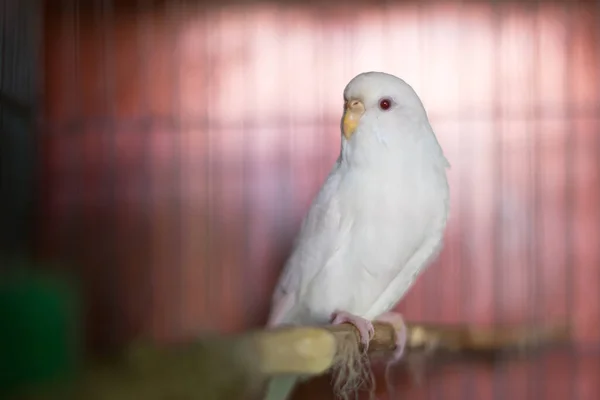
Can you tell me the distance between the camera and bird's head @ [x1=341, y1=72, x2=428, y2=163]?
768mm

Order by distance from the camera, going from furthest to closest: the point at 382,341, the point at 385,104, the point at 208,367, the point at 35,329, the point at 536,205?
the point at 536,205 < the point at 382,341 < the point at 385,104 < the point at 35,329 < the point at 208,367

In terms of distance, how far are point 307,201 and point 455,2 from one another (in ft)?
1.26

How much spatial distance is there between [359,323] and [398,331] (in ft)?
0.56

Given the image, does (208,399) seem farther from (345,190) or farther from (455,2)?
(455,2)

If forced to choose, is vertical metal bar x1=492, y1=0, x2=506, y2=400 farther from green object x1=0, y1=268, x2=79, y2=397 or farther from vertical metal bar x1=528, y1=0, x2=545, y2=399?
green object x1=0, y1=268, x2=79, y2=397

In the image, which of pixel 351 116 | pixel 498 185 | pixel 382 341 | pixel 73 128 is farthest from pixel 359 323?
pixel 73 128

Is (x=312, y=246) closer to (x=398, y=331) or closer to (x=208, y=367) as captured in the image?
(x=398, y=331)

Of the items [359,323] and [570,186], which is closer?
[359,323]

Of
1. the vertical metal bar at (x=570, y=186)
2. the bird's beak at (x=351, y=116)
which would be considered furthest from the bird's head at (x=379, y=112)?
the vertical metal bar at (x=570, y=186)

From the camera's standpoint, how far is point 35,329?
1.59 ft

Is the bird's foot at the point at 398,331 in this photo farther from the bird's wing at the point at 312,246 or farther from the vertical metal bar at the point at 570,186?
the vertical metal bar at the point at 570,186

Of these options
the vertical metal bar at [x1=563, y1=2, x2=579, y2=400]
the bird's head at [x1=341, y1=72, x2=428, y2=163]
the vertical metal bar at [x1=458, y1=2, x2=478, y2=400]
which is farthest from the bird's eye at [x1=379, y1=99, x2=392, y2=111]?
the vertical metal bar at [x1=563, y1=2, x2=579, y2=400]

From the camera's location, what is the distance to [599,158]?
1.17m

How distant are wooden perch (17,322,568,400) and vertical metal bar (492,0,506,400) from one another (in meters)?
0.46
